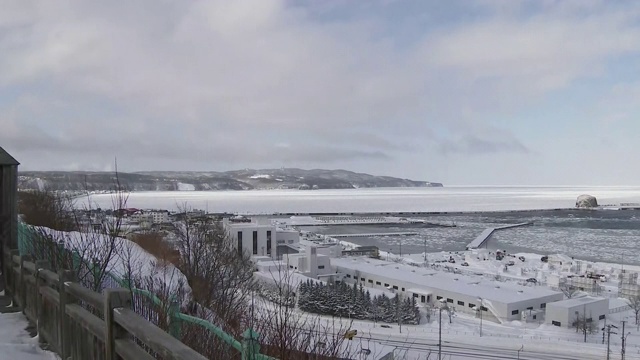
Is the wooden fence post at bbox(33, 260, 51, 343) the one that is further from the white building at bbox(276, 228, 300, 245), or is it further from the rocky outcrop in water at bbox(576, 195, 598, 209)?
the rocky outcrop in water at bbox(576, 195, 598, 209)

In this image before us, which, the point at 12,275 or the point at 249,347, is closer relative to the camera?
the point at 249,347

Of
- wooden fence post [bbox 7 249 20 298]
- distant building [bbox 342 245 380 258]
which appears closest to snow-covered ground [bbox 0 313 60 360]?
wooden fence post [bbox 7 249 20 298]

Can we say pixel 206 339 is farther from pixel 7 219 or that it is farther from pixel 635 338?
pixel 635 338

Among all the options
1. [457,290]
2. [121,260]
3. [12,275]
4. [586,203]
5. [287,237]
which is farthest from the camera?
[586,203]

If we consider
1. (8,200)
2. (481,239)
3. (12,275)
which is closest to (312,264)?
(8,200)

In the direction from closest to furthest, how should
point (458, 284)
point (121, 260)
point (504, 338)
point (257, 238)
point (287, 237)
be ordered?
point (121, 260) < point (504, 338) < point (458, 284) < point (257, 238) < point (287, 237)

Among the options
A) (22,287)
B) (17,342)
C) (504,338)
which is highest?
(22,287)

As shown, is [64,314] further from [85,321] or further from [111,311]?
[111,311]

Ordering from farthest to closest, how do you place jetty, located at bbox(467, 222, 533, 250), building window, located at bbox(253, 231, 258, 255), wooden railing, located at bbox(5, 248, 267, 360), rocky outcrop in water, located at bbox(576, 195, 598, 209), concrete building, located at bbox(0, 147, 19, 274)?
rocky outcrop in water, located at bbox(576, 195, 598, 209), jetty, located at bbox(467, 222, 533, 250), building window, located at bbox(253, 231, 258, 255), concrete building, located at bbox(0, 147, 19, 274), wooden railing, located at bbox(5, 248, 267, 360)
